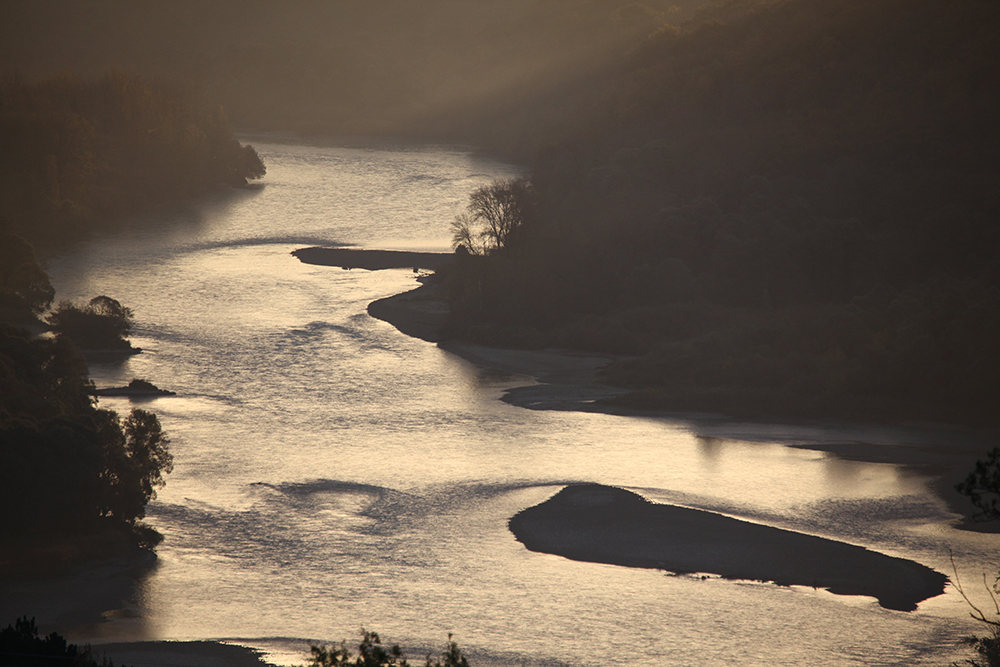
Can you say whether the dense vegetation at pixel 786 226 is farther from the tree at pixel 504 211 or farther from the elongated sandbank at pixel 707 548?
the elongated sandbank at pixel 707 548

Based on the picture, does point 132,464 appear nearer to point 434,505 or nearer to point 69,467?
point 69,467

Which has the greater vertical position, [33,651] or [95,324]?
[95,324]

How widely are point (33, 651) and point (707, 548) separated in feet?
58.4

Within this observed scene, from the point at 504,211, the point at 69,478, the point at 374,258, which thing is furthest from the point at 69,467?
the point at 374,258

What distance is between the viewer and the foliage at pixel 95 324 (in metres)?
48.9

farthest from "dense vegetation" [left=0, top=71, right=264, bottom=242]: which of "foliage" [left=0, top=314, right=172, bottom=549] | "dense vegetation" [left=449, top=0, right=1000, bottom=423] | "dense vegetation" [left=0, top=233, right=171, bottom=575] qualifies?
"dense vegetation" [left=0, top=233, right=171, bottom=575]

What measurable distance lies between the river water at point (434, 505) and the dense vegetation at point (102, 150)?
24.2m

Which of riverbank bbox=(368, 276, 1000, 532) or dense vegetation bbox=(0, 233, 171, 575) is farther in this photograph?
riverbank bbox=(368, 276, 1000, 532)

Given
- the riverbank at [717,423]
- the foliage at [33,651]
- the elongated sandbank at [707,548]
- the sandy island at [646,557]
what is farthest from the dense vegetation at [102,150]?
the foliage at [33,651]

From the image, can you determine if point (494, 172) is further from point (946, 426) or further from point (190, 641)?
point (190, 641)

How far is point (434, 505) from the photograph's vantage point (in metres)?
31.4

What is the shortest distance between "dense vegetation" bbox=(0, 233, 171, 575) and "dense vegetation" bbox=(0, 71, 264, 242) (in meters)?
53.2

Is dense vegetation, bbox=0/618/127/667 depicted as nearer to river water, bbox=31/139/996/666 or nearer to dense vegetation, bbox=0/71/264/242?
river water, bbox=31/139/996/666

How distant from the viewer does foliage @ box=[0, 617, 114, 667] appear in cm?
1647
